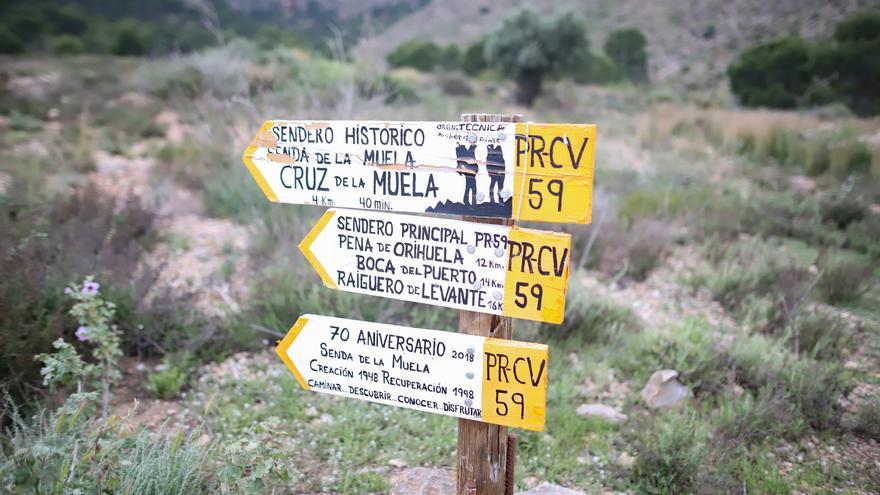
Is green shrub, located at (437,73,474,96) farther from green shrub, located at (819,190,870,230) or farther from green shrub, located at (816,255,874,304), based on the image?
green shrub, located at (816,255,874,304)

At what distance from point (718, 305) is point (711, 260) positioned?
3.28 ft

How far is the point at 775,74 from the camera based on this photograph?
21406mm

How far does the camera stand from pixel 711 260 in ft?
19.4

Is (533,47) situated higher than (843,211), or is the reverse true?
(533,47)

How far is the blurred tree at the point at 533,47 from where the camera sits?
20281mm

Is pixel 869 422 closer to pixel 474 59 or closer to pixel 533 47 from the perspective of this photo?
pixel 533 47

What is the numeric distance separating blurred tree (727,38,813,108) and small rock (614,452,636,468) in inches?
838

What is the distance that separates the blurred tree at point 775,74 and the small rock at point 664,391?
67.4ft

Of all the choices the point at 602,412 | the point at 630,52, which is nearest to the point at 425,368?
the point at 602,412

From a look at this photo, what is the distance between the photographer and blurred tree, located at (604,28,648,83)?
33781mm

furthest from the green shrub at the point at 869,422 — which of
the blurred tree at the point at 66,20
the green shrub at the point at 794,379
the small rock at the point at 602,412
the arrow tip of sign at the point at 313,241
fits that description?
the blurred tree at the point at 66,20

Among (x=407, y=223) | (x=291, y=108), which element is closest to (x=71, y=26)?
(x=291, y=108)

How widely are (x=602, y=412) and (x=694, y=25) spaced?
42.0 metres

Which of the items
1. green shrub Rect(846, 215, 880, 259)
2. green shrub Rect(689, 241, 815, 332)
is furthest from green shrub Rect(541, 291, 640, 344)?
green shrub Rect(846, 215, 880, 259)
